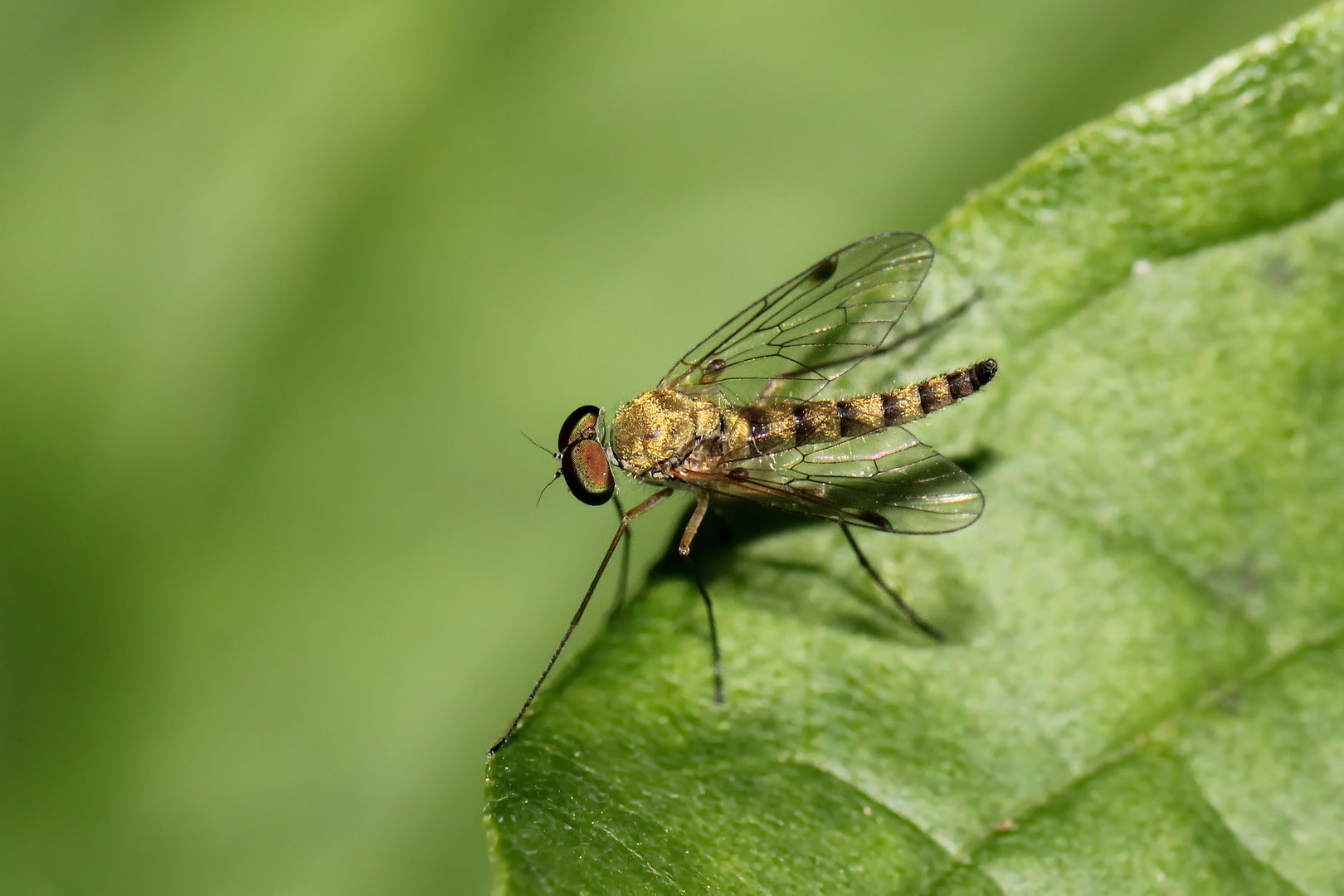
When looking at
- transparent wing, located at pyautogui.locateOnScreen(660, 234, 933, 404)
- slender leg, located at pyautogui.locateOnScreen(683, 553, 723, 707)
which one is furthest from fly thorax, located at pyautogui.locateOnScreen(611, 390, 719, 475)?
slender leg, located at pyautogui.locateOnScreen(683, 553, 723, 707)

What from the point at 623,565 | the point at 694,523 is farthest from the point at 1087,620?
the point at 623,565

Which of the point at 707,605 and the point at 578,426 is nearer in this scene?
the point at 707,605

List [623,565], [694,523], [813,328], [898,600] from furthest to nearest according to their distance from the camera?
[623,565] < [813,328] < [694,523] < [898,600]

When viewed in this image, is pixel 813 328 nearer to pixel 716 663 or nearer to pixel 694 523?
pixel 694 523

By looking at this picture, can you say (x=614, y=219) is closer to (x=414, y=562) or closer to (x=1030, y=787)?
(x=414, y=562)

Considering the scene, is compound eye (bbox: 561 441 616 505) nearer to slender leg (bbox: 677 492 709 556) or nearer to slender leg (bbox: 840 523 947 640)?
slender leg (bbox: 677 492 709 556)

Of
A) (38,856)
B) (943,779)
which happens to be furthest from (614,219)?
(38,856)

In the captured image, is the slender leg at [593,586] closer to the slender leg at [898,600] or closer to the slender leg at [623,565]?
the slender leg at [623,565]
